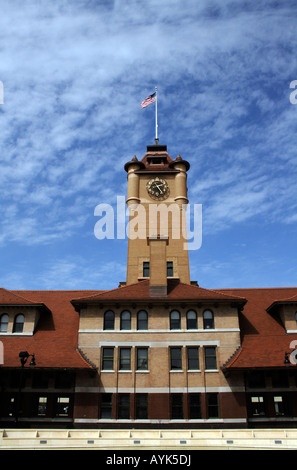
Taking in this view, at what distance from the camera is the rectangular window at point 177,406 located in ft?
93.0

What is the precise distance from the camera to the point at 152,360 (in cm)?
2945

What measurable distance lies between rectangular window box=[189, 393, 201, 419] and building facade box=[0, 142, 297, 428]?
0.07 meters

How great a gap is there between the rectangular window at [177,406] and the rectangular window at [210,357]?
3000 mm

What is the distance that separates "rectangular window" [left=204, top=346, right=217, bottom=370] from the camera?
29.3 metres

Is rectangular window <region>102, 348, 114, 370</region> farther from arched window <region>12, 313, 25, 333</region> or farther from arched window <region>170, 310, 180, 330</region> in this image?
arched window <region>12, 313, 25, 333</region>

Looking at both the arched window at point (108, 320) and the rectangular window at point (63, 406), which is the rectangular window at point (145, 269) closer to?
the arched window at point (108, 320)

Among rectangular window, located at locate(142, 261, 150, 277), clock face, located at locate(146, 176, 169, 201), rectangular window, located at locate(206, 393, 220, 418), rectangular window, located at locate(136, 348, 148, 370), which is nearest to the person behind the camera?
rectangular window, located at locate(206, 393, 220, 418)

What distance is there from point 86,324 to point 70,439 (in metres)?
11.9

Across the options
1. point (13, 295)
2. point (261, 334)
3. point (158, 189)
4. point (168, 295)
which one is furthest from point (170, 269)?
Answer: point (13, 295)

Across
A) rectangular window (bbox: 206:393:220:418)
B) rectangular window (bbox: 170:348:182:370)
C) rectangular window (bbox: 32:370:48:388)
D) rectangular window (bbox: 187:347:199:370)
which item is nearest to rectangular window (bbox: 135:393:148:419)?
rectangular window (bbox: 170:348:182:370)

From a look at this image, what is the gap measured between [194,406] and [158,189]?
25.2 m
